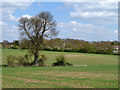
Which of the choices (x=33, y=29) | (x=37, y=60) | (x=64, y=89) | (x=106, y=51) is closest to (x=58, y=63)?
(x=37, y=60)

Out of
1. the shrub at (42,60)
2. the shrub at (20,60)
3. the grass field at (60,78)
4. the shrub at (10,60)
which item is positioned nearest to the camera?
the grass field at (60,78)

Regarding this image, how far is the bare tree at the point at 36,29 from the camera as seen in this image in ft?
137

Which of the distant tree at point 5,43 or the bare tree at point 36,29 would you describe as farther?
the distant tree at point 5,43

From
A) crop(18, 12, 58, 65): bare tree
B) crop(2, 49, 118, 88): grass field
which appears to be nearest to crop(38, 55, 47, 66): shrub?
crop(18, 12, 58, 65): bare tree

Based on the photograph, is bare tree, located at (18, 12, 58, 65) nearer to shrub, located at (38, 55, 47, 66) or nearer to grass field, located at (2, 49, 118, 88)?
shrub, located at (38, 55, 47, 66)

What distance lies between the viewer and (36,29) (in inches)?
1645

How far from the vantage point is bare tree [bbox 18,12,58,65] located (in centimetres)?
4175

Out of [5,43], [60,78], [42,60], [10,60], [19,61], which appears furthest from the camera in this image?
[5,43]

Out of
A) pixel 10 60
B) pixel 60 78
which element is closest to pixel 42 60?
pixel 10 60

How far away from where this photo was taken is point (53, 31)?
42.6 m

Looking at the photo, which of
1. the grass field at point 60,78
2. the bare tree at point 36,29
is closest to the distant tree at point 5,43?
the bare tree at point 36,29

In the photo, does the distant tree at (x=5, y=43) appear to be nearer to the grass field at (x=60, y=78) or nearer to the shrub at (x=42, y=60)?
the shrub at (x=42, y=60)

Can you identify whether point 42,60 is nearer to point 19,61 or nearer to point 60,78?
point 19,61

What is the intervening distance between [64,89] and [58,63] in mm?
32931
